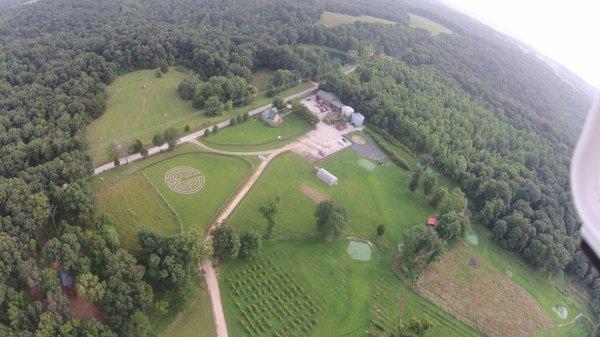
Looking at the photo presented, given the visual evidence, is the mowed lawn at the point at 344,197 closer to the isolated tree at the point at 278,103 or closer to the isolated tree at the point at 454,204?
the isolated tree at the point at 454,204

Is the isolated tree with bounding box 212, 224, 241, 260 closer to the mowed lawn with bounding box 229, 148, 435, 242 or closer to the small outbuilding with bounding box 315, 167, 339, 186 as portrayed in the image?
the mowed lawn with bounding box 229, 148, 435, 242

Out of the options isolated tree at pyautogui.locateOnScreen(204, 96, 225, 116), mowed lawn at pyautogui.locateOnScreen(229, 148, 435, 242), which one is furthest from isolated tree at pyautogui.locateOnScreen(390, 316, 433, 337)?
isolated tree at pyautogui.locateOnScreen(204, 96, 225, 116)

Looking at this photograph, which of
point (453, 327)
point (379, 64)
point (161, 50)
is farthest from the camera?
point (379, 64)

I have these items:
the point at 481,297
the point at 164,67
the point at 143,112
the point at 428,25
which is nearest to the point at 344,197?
the point at 481,297

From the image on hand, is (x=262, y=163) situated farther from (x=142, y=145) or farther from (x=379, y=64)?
(x=379, y=64)

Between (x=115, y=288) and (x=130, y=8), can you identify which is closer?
(x=115, y=288)

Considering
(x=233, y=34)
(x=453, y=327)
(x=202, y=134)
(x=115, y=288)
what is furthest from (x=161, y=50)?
(x=453, y=327)
